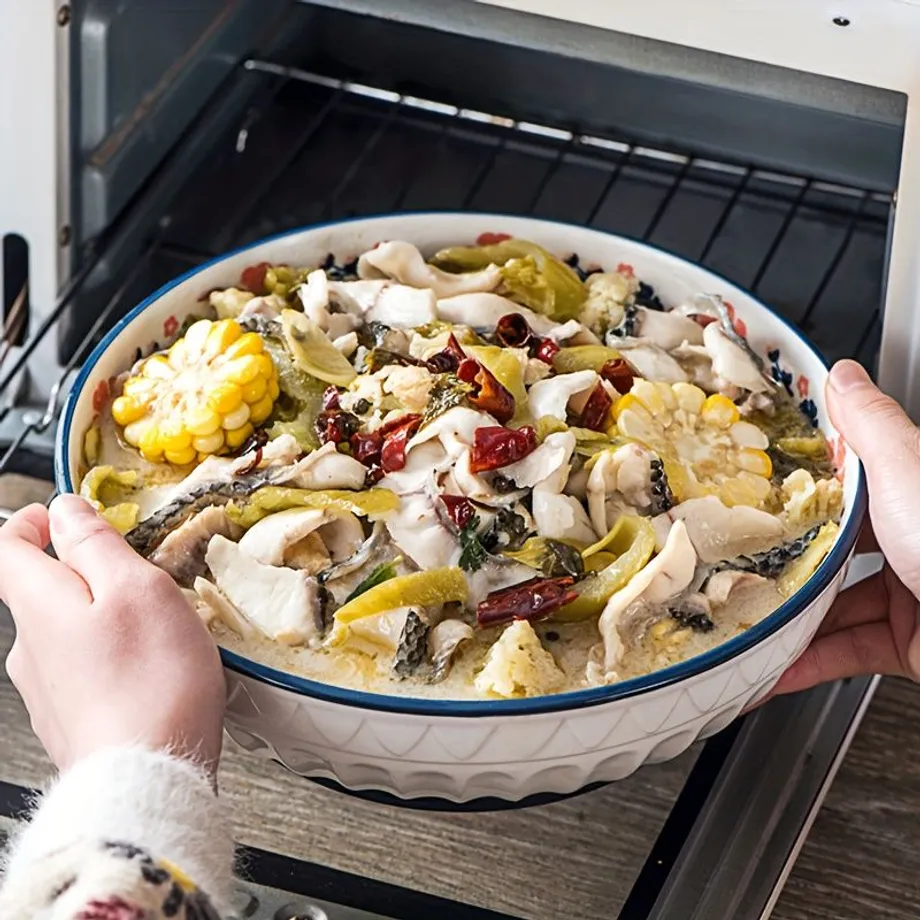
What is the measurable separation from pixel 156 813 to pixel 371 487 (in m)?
0.26

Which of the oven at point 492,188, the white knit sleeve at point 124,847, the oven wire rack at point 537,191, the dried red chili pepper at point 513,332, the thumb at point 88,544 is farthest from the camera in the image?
the oven wire rack at point 537,191

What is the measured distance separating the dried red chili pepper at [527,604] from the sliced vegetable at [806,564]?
0.13 m

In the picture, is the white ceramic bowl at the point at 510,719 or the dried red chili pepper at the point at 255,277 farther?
the dried red chili pepper at the point at 255,277

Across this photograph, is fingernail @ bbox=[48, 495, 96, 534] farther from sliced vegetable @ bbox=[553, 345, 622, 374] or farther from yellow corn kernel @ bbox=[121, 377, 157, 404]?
sliced vegetable @ bbox=[553, 345, 622, 374]

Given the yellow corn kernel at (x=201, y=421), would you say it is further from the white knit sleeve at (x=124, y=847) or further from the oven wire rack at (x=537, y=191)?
the oven wire rack at (x=537, y=191)

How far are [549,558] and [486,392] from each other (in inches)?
4.8

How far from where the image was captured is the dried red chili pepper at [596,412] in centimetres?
103

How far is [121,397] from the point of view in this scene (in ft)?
3.50

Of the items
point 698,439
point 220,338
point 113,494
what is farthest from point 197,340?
point 698,439

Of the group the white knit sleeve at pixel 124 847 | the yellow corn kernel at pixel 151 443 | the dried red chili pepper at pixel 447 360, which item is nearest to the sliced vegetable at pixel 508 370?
the dried red chili pepper at pixel 447 360

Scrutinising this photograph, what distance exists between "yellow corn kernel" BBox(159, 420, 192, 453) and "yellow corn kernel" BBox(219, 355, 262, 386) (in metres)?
0.04

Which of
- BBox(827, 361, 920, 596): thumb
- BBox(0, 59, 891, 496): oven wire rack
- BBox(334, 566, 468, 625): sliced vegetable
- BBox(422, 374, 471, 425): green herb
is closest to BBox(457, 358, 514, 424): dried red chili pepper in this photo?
BBox(422, 374, 471, 425): green herb

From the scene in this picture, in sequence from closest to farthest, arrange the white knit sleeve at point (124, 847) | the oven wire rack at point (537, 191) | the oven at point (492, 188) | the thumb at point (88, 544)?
the white knit sleeve at point (124, 847) < the thumb at point (88, 544) < the oven at point (492, 188) < the oven wire rack at point (537, 191)

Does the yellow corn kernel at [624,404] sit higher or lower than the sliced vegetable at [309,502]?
higher
